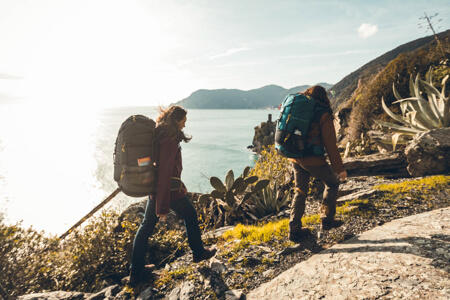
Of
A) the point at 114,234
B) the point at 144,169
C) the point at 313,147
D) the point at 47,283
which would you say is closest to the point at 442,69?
the point at 313,147

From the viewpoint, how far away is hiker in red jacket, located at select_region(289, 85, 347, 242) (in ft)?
9.03

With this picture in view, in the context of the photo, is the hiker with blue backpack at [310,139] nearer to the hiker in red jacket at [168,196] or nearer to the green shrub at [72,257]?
the hiker in red jacket at [168,196]

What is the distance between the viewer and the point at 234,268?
2.76 metres

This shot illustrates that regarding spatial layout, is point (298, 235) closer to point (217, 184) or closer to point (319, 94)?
point (319, 94)

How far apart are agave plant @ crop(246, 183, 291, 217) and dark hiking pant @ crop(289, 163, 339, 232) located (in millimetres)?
1782

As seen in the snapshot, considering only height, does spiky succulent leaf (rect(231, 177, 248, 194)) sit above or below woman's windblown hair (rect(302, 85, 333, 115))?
below

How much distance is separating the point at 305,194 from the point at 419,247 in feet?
4.07

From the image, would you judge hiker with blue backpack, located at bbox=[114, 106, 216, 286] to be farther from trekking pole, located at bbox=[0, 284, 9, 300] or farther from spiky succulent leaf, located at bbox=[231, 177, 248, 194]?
spiky succulent leaf, located at bbox=[231, 177, 248, 194]

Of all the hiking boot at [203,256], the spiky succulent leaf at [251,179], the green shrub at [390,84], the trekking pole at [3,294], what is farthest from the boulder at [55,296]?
the green shrub at [390,84]

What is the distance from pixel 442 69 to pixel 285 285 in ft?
26.7

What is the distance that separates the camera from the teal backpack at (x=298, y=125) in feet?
9.01

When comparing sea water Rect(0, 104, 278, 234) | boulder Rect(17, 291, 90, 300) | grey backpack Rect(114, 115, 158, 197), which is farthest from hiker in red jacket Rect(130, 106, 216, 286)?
sea water Rect(0, 104, 278, 234)

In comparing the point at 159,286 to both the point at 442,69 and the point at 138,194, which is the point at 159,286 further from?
the point at 442,69

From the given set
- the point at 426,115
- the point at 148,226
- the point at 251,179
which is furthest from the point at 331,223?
the point at 426,115
